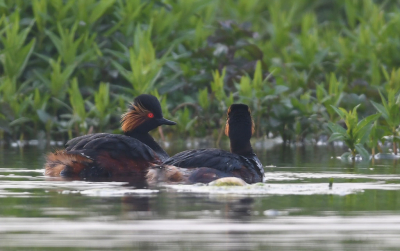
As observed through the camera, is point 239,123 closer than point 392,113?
Yes

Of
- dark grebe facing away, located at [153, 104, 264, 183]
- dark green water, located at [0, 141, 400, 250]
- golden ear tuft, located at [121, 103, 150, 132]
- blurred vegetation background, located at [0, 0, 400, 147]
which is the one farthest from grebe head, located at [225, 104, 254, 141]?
blurred vegetation background, located at [0, 0, 400, 147]

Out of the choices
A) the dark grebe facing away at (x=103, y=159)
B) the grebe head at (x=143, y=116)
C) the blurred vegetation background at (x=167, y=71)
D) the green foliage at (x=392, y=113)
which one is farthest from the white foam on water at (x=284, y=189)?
the blurred vegetation background at (x=167, y=71)

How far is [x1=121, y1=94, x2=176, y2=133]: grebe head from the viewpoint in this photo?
10.4 meters

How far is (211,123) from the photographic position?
49.1ft

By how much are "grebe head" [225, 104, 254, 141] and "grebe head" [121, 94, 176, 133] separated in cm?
144

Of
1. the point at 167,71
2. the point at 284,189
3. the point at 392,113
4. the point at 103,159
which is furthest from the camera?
the point at 167,71

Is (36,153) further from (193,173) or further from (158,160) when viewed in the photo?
(193,173)

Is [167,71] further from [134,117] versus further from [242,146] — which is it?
[242,146]

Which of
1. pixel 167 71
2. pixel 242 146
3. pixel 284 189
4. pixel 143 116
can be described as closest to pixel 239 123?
pixel 242 146

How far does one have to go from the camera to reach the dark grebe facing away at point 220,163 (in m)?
8.21

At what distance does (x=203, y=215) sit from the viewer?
5824 millimetres

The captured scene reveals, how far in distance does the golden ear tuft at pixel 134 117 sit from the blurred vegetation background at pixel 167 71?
3590 millimetres

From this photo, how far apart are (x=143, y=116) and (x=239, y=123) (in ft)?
5.40

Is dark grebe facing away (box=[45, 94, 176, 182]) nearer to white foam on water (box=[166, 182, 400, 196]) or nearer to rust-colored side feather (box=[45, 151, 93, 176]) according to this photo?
rust-colored side feather (box=[45, 151, 93, 176])
